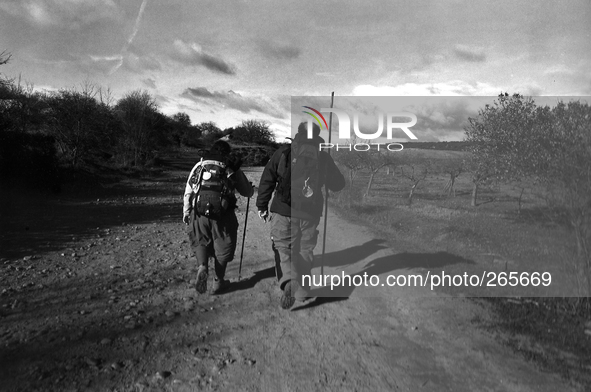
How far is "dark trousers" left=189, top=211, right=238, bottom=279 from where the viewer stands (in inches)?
200

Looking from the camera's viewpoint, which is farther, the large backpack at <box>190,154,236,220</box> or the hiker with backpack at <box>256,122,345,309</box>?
the large backpack at <box>190,154,236,220</box>

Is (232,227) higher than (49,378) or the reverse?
higher

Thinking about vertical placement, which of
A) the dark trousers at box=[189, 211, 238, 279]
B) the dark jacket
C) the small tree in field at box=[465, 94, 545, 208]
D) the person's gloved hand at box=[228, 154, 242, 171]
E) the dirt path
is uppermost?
Result: the small tree in field at box=[465, 94, 545, 208]

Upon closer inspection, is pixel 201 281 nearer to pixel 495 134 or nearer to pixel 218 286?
pixel 218 286

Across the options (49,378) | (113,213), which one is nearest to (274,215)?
(49,378)

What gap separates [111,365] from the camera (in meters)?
3.22

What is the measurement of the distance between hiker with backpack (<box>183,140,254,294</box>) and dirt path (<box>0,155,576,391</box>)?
1.66ft

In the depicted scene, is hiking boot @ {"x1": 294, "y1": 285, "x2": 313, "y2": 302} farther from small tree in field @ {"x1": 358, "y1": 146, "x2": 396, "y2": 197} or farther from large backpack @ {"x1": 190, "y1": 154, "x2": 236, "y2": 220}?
small tree in field @ {"x1": 358, "y1": 146, "x2": 396, "y2": 197}

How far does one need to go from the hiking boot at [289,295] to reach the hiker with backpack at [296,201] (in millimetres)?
19

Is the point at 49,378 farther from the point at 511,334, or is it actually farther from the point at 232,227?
the point at 511,334

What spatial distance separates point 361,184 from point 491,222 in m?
→ 8.67

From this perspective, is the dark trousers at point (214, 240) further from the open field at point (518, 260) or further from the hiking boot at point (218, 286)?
the open field at point (518, 260)

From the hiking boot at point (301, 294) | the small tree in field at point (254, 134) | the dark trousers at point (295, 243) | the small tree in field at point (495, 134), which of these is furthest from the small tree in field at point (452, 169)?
the small tree in field at point (254, 134)

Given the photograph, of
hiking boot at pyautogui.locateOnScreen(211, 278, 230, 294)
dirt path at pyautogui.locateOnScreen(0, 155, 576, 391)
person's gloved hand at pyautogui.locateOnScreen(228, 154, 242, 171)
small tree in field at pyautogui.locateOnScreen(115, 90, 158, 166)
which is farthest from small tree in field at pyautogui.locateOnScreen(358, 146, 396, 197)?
small tree in field at pyautogui.locateOnScreen(115, 90, 158, 166)
